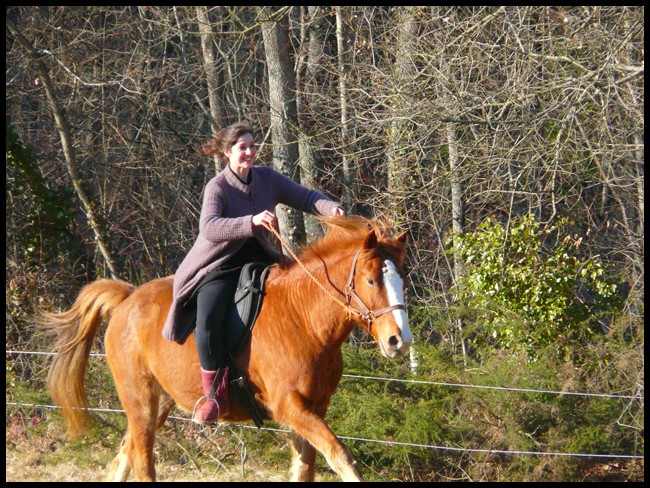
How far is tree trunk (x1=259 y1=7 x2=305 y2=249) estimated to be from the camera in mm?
9469

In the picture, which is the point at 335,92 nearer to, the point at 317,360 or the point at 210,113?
the point at 210,113

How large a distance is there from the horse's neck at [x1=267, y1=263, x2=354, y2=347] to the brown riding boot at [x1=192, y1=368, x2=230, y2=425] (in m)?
0.59

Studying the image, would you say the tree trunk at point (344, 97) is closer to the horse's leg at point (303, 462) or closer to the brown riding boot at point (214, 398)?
the brown riding boot at point (214, 398)

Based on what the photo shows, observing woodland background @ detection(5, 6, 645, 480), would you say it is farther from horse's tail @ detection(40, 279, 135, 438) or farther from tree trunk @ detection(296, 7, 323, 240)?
horse's tail @ detection(40, 279, 135, 438)

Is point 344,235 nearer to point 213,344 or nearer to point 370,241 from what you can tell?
point 370,241

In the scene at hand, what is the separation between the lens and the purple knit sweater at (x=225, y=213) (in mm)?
5418

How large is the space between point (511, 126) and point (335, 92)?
136 inches

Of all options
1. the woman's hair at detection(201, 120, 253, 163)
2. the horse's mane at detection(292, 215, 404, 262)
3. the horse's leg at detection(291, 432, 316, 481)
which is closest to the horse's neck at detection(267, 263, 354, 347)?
the horse's mane at detection(292, 215, 404, 262)

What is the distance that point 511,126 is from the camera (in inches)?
336

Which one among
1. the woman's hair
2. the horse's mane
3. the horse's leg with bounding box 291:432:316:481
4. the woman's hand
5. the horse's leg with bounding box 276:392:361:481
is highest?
the woman's hair

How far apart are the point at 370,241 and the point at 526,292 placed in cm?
382

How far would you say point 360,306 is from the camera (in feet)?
16.3

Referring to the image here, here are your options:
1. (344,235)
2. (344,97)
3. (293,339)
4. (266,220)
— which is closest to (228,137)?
(266,220)

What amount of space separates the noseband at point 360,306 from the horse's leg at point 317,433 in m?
0.62
